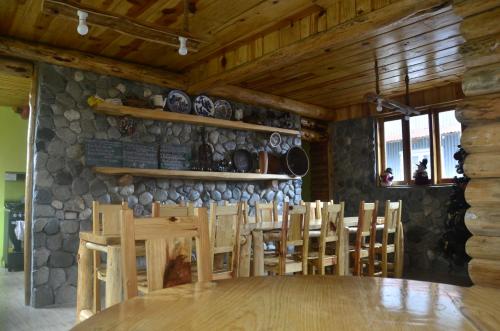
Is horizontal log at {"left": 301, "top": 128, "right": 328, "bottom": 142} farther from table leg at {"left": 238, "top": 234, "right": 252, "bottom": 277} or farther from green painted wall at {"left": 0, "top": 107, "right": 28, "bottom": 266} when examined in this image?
green painted wall at {"left": 0, "top": 107, "right": 28, "bottom": 266}

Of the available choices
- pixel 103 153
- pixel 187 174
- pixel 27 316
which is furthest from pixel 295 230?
pixel 27 316

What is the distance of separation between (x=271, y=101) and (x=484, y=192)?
4.03 m

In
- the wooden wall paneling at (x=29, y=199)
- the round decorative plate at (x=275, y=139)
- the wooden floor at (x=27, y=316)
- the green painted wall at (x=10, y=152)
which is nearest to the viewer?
the wooden floor at (x=27, y=316)

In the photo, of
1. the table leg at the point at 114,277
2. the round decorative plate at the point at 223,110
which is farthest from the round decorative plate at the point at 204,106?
the table leg at the point at 114,277

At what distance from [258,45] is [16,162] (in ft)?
17.5

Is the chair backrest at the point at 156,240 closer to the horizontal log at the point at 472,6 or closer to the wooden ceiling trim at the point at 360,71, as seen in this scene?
the horizontal log at the point at 472,6

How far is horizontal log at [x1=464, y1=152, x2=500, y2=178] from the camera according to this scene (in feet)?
8.23

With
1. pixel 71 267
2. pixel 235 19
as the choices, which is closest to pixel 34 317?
pixel 71 267

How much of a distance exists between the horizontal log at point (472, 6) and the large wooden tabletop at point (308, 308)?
2.09 metres

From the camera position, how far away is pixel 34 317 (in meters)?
3.69

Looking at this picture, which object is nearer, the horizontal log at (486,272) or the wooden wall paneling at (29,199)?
the horizontal log at (486,272)

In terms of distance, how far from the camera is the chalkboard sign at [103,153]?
4480 mm

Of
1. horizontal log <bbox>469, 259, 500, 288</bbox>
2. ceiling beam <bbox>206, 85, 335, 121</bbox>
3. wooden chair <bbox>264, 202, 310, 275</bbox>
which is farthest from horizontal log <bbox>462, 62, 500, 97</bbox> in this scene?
ceiling beam <bbox>206, 85, 335, 121</bbox>

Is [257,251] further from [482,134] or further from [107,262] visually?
[482,134]
